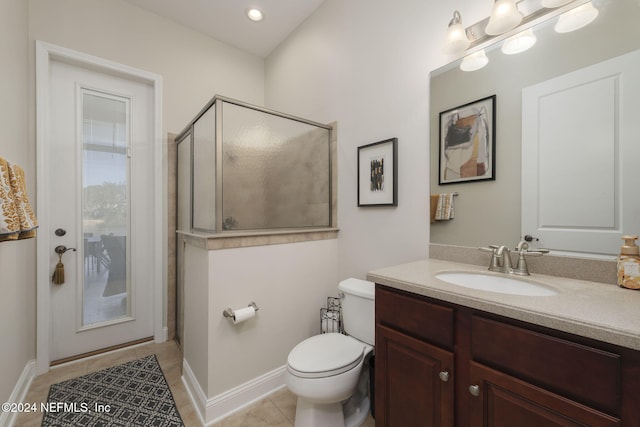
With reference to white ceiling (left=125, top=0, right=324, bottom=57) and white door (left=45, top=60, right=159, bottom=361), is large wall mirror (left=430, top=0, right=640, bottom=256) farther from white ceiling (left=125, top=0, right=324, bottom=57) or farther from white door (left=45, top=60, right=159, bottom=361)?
white door (left=45, top=60, right=159, bottom=361)

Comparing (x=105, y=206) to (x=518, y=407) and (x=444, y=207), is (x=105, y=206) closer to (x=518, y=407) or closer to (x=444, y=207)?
(x=444, y=207)

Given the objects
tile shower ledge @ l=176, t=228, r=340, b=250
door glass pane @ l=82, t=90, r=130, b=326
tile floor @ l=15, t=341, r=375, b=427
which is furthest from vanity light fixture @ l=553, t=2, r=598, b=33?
door glass pane @ l=82, t=90, r=130, b=326

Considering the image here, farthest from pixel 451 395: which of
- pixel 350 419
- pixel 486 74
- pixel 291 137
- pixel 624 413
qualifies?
pixel 291 137

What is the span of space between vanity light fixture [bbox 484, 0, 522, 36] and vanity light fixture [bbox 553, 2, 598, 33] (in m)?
0.15

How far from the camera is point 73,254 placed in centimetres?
210

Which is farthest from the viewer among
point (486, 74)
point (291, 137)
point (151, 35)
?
point (151, 35)

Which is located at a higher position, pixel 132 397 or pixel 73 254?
pixel 73 254

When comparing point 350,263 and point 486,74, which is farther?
point 350,263

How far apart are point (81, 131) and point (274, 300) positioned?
2.06 meters

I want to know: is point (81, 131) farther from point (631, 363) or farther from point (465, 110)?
point (631, 363)

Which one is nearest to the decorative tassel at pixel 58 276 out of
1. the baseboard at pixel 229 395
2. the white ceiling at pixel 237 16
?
the baseboard at pixel 229 395

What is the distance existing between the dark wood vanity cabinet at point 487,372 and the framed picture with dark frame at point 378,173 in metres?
0.75

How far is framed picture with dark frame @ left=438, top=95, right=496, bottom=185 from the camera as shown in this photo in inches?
51.4

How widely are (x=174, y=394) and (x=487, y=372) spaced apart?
72.1 inches
